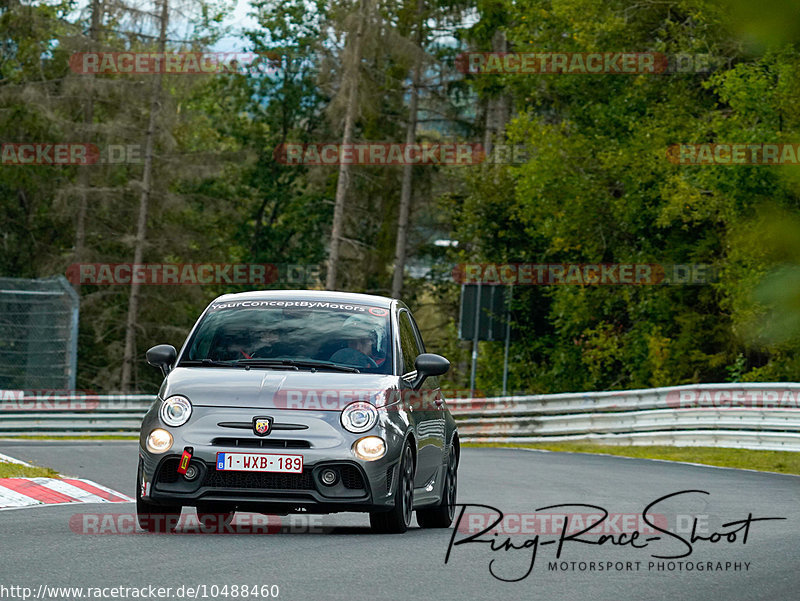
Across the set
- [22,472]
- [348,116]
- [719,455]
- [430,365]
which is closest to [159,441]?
[430,365]

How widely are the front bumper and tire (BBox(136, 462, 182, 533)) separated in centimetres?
20

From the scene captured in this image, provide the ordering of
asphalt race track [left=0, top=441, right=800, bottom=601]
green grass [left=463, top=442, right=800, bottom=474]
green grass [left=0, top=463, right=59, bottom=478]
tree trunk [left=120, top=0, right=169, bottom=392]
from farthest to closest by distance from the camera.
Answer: tree trunk [left=120, top=0, right=169, bottom=392] → green grass [left=463, top=442, right=800, bottom=474] → green grass [left=0, top=463, right=59, bottom=478] → asphalt race track [left=0, top=441, right=800, bottom=601]

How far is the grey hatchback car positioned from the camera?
335 inches

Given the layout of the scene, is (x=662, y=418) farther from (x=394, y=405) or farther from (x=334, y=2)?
(x=334, y=2)

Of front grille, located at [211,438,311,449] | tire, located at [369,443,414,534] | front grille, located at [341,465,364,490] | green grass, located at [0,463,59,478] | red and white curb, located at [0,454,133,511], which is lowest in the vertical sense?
green grass, located at [0,463,59,478]

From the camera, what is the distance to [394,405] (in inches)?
355

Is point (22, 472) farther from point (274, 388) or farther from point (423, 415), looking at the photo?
point (274, 388)

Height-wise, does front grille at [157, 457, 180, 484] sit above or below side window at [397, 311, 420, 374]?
below

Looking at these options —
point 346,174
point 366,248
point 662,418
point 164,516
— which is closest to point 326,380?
point 164,516

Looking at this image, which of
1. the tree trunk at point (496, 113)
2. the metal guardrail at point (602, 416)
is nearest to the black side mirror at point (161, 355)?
the metal guardrail at point (602, 416)

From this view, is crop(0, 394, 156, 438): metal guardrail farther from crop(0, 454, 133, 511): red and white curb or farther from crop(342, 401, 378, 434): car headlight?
crop(342, 401, 378, 434): car headlight

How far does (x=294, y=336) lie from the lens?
962cm

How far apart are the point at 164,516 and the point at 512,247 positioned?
30.5 meters

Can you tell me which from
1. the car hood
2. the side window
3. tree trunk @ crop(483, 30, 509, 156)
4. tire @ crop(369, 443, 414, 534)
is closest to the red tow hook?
the car hood
